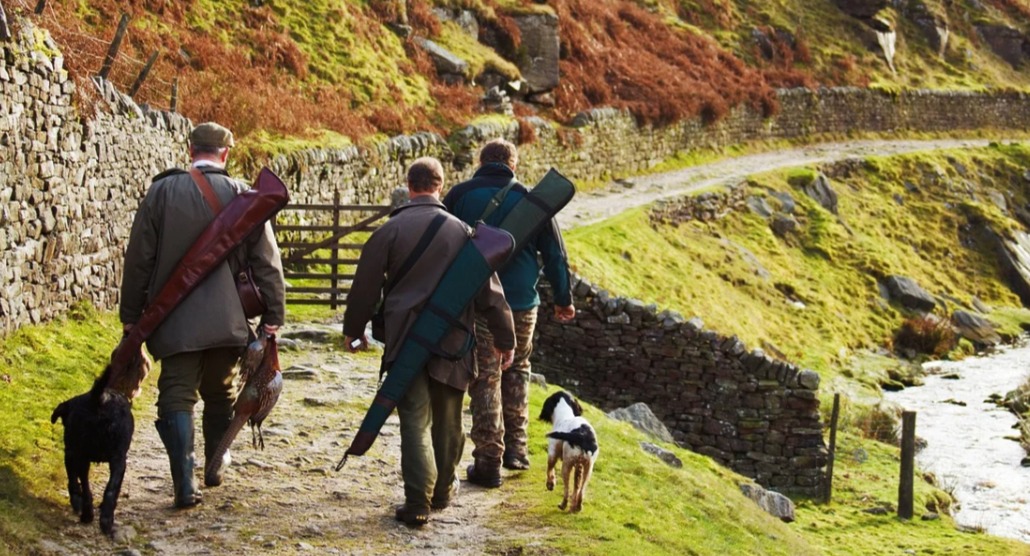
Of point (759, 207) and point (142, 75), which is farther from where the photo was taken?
point (759, 207)

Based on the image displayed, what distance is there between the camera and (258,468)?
9.14 m

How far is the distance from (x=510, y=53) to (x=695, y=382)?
18.1 meters

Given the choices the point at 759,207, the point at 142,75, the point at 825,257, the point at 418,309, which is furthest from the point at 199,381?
the point at 759,207

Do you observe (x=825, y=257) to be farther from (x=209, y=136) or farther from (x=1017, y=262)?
(x=209, y=136)

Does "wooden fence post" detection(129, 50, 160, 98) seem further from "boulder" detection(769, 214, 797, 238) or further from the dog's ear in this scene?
"boulder" detection(769, 214, 797, 238)

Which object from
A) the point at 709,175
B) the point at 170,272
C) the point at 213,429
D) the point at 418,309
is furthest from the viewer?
the point at 709,175

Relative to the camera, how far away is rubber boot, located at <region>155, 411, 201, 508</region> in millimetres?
7516

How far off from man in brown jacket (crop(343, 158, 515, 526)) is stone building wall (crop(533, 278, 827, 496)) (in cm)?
1061

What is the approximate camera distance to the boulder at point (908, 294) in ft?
104

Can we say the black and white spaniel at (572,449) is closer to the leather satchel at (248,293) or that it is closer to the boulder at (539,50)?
the leather satchel at (248,293)

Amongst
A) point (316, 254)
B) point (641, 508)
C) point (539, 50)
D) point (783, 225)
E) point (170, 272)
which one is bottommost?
point (641, 508)

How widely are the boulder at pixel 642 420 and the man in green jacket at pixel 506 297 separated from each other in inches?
262

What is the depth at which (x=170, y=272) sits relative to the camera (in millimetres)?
7500

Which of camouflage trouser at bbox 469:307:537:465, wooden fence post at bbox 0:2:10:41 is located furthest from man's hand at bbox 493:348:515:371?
wooden fence post at bbox 0:2:10:41
